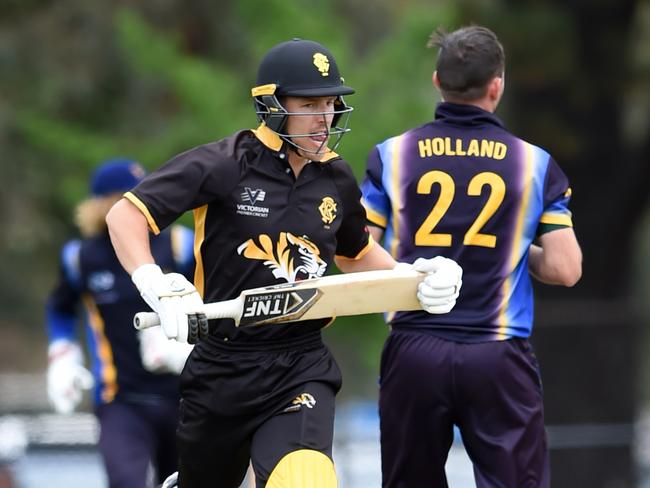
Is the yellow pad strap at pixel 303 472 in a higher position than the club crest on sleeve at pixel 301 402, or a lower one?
lower

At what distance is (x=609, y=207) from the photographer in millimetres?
14359

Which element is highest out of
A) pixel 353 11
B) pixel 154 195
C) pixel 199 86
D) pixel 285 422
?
pixel 353 11

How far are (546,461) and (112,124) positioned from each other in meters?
13.6

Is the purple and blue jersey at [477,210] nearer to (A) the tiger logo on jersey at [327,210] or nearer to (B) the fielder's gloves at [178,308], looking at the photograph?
(A) the tiger logo on jersey at [327,210]

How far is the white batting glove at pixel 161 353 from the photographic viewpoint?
6836 mm

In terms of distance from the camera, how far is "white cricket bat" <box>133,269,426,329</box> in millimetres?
4762

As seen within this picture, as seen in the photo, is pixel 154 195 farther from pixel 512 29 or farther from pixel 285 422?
pixel 512 29

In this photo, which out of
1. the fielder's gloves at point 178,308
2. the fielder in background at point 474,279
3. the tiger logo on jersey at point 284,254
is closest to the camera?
the fielder's gloves at point 178,308

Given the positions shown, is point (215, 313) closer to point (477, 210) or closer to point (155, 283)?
point (155, 283)

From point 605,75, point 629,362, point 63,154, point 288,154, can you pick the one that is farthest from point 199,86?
point 288,154

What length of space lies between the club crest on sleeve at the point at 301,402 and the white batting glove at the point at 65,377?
2.64 metres

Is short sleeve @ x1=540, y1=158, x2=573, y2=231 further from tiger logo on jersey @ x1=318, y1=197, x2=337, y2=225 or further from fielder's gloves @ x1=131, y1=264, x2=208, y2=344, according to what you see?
fielder's gloves @ x1=131, y1=264, x2=208, y2=344

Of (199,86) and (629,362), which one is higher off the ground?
(199,86)

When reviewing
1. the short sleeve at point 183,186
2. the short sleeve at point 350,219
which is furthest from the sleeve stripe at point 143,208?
the short sleeve at point 350,219
